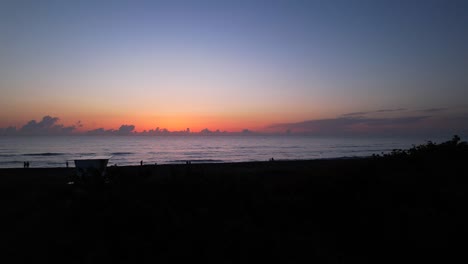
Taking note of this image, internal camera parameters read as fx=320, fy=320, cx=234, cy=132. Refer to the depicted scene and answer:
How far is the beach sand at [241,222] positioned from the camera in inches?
201

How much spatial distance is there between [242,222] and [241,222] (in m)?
0.03

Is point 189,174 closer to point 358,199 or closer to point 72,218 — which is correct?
point 72,218

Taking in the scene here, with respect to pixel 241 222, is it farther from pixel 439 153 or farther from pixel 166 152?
pixel 166 152

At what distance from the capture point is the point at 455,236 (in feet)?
17.7

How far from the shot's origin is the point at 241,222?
5973 millimetres

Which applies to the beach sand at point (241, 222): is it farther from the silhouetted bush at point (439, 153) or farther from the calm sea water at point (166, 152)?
the calm sea water at point (166, 152)

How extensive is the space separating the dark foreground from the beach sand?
0.02 metres

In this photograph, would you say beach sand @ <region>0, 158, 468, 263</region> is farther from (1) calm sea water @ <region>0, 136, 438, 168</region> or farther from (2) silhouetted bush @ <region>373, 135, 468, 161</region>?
(1) calm sea water @ <region>0, 136, 438, 168</region>

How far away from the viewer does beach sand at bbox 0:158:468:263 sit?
5109mm

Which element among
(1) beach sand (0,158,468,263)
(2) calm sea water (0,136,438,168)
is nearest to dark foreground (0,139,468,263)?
(1) beach sand (0,158,468,263)

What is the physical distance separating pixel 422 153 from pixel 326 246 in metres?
9.41

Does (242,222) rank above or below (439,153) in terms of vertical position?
below

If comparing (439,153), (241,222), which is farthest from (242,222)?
(439,153)

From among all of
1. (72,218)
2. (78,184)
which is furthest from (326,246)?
(78,184)
